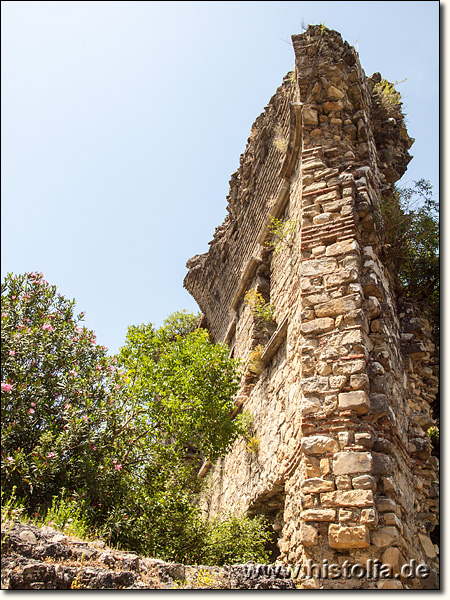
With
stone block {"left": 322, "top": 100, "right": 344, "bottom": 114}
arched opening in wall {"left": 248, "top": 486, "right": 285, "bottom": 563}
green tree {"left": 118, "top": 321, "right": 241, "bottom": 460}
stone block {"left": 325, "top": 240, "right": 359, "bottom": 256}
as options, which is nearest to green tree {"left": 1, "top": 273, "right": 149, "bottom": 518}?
green tree {"left": 118, "top": 321, "right": 241, "bottom": 460}

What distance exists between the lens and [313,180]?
6.17m

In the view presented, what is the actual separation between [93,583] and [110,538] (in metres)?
1.44

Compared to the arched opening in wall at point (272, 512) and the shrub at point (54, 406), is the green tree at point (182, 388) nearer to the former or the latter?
the shrub at point (54, 406)

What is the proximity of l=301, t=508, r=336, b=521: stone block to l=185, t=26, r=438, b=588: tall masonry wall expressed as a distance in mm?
12

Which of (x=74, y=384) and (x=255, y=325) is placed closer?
(x=74, y=384)

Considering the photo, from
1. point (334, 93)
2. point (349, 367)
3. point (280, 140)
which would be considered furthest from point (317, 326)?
point (280, 140)

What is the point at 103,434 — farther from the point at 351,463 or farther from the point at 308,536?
the point at 351,463

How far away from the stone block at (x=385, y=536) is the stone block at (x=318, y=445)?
719 millimetres

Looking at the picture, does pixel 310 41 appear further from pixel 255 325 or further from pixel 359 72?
pixel 255 325

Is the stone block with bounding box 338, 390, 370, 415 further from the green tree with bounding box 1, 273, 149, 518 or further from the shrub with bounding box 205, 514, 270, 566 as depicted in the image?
the green tree with bounding box 1, 273, 149, 518

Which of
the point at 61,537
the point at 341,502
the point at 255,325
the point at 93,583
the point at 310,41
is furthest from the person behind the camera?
the point at 255,325

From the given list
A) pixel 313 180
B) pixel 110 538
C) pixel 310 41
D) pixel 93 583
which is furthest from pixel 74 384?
pixel 310 41

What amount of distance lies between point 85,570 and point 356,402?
2581 millimetres

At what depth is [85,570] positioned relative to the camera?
145 inches
